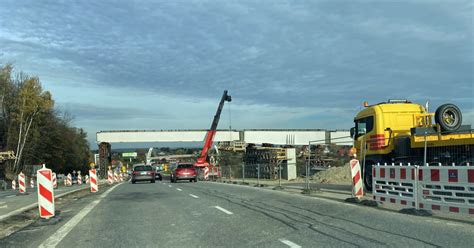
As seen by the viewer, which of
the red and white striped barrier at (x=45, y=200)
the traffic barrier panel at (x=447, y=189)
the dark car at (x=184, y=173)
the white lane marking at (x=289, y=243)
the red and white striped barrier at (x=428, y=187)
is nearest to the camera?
the white lane marking at (x=289, y=243)

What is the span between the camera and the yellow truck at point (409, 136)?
14902 millimetres

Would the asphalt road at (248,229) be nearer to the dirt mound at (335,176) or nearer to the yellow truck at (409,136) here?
the yellow truck at (409,136)

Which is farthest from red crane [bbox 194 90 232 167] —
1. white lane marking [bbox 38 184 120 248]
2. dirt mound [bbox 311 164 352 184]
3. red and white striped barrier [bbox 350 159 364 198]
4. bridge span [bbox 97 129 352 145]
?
white lane marking [bbox 38 184 120 248]

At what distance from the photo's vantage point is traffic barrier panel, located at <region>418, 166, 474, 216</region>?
10.4 meters

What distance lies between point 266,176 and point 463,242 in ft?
89.3

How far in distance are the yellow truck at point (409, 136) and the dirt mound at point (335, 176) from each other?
34.8 ft

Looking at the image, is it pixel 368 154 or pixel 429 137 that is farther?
pixel 368 154

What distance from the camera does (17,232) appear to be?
990cm

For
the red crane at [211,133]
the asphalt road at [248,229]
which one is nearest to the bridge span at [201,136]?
the red crane at [211,133]

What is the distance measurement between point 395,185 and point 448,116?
527 cm

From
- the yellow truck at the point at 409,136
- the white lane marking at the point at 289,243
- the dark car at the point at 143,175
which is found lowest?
the dark car at the point at 143,175

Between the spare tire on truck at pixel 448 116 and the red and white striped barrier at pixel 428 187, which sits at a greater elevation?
the spare tire on truck at pixel 448 116

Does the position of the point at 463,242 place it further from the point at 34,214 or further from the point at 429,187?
the point at 34,214

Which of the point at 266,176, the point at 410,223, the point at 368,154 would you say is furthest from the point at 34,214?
the point at 266,176
